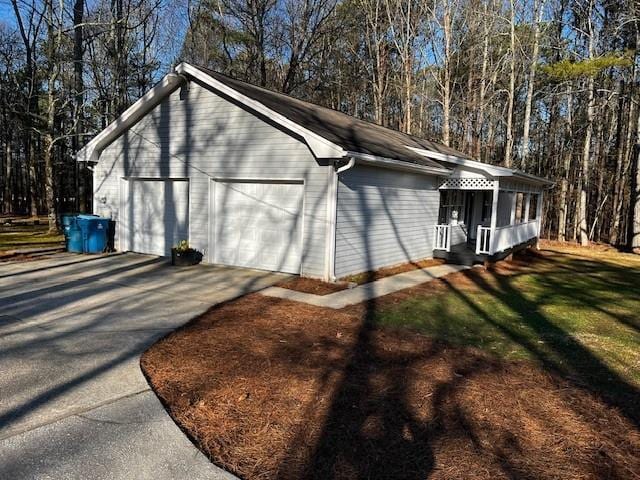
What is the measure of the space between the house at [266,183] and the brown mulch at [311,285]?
0.24m

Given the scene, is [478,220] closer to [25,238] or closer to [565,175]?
[565,175]

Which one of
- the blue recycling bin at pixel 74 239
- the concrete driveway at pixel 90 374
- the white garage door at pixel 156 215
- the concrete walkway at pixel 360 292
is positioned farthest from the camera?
the blue recycling bin at pixel 74 239

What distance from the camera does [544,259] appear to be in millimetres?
14984

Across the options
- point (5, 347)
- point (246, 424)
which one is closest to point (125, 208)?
point (5, 347)

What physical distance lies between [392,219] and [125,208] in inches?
280

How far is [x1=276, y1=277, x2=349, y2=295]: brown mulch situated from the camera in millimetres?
8422

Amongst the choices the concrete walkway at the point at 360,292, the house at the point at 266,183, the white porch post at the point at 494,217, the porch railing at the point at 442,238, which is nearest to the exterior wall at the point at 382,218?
the house at the point at 266,183

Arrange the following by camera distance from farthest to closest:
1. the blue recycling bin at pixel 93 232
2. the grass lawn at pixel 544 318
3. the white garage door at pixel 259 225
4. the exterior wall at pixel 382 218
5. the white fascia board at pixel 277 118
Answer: the blue recycling bin at pixel 93 232 < the white garage door at pixel 259 225 < the exterior wall at pixel 382 218 < the white fascia board at pixel 277 118 < the grass lawn at pixel 544 318

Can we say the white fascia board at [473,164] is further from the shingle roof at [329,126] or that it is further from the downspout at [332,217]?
the downspout at [332,217]

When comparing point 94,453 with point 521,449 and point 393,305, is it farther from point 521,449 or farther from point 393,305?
point 393,305

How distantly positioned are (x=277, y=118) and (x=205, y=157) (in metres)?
2.46

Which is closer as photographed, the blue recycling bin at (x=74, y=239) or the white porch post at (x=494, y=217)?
the white porch post at (x=494, y=217)

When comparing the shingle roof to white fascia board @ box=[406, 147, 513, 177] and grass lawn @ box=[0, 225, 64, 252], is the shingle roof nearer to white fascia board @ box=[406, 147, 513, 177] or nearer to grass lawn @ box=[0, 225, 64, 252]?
white fascia board @ box=[406, 147, 513, 177]

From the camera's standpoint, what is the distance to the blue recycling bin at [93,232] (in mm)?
11828
